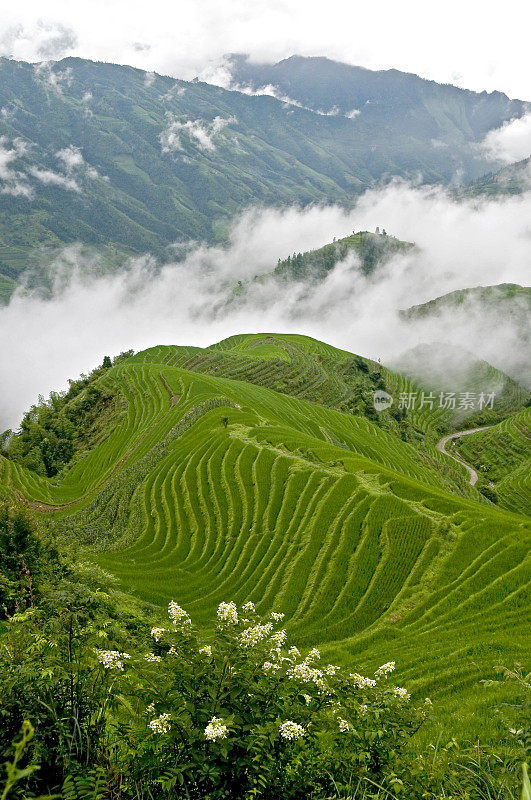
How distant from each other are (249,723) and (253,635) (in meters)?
1.38

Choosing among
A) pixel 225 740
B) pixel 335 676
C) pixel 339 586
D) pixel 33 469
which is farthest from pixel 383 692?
pixel 33 469

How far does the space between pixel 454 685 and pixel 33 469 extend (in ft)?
281

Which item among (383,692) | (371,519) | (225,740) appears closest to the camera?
(225,740)

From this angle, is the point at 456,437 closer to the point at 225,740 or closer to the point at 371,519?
the point at 371,519

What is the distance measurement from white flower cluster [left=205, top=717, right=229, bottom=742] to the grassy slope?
7651mm

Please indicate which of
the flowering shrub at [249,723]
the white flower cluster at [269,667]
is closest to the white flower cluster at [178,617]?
the flowering shrub at [249,723]

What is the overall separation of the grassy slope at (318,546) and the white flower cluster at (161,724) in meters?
7.99

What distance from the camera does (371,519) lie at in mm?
35000

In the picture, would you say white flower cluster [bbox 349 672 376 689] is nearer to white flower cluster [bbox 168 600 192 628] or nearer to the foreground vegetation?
the foreground vegetation

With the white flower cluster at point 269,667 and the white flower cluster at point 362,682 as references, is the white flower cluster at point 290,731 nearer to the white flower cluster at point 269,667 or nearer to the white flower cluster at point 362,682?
the white flower cluster at point 269,667

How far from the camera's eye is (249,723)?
265 inches

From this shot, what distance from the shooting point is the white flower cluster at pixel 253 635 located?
7.89 m

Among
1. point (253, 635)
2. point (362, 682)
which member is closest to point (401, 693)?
point (362, 682)

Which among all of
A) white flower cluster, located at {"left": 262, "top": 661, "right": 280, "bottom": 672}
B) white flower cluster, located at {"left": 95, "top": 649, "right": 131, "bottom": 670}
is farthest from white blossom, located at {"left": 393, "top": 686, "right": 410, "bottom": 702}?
white flower cluster, located at {"left": 95, "top": 649, "right": 131, "bottom": 670}
